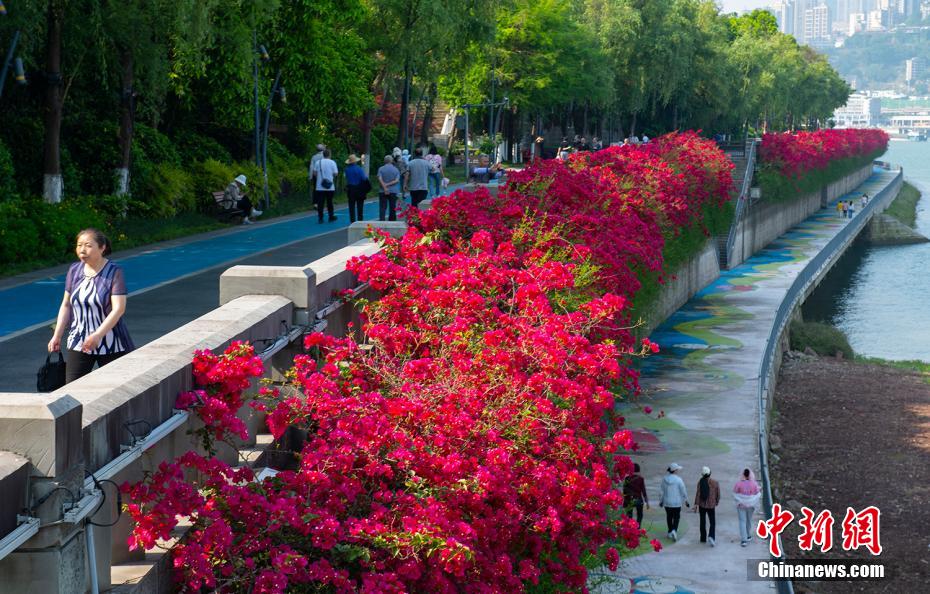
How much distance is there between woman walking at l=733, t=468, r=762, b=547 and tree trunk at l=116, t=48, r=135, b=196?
16.1 metres

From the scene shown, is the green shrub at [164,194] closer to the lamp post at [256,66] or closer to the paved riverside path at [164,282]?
the paved riverside path at [164,282]

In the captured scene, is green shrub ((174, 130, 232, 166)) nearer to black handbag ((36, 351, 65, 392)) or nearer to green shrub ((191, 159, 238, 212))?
green shrub ((191, 159, 238, 212))

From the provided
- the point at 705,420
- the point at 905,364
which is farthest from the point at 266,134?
the point at 905,364

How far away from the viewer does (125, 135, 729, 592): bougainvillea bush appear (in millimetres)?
7036

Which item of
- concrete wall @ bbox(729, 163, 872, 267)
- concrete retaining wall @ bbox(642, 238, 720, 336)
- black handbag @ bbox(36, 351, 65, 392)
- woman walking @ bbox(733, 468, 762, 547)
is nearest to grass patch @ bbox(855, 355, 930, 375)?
concrete retaining wall @ bbox(642, 238, 720, 336)

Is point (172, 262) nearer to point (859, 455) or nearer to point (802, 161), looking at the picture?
point (859, 455)

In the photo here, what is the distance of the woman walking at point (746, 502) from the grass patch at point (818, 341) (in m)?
25.1

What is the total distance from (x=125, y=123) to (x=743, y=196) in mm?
29320

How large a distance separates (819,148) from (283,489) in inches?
2823

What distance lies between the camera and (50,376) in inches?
349

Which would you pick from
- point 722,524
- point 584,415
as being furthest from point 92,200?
point 584,415

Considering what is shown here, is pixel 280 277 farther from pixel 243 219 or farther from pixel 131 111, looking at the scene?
pixel 243 219

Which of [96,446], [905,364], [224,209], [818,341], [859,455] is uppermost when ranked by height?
[96,446]

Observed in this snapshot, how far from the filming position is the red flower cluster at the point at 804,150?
61466 mm
